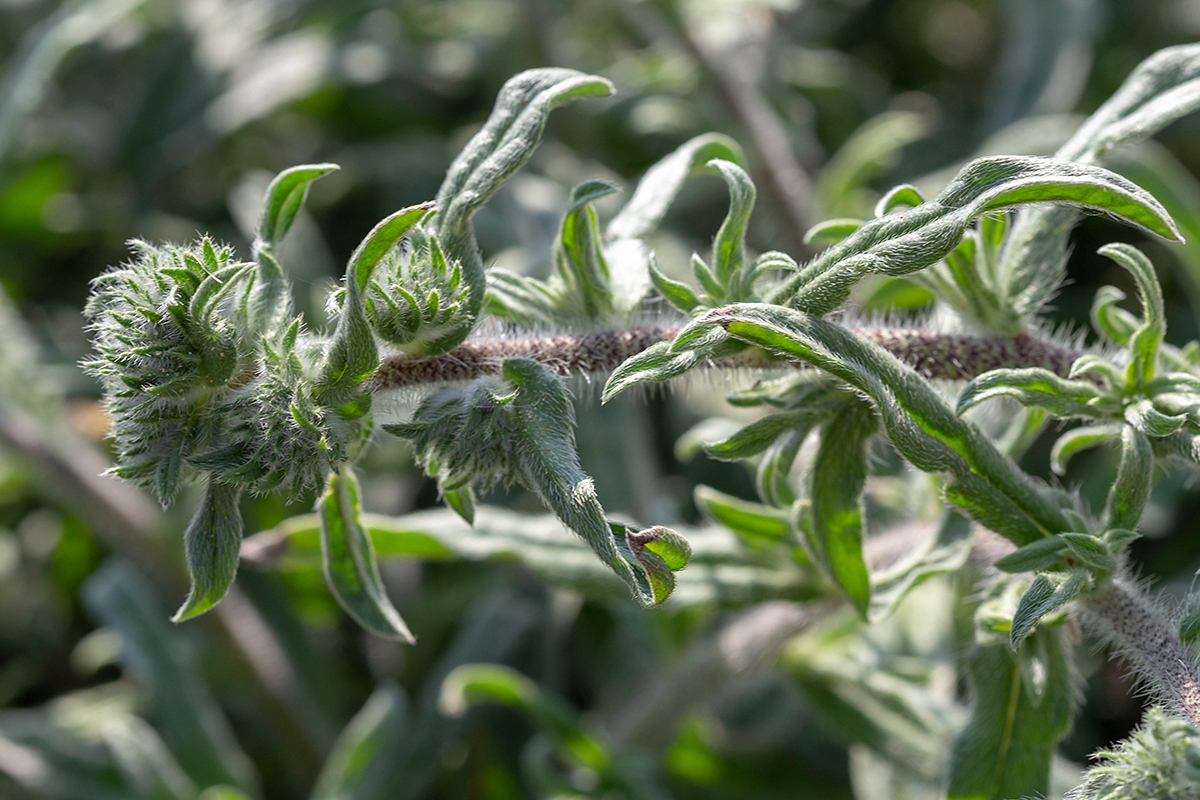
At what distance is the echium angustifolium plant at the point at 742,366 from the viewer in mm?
1553

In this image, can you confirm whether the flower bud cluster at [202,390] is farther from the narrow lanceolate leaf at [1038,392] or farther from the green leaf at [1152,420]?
the green leaf at [1152,420]

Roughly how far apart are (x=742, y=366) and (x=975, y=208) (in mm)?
450

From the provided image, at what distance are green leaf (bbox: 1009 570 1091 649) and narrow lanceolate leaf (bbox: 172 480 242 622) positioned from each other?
117 cm

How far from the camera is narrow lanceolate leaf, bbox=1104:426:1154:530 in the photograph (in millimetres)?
1709

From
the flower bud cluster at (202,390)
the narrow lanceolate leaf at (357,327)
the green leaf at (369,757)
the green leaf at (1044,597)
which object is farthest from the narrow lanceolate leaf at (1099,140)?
the green leaf at (369,757)

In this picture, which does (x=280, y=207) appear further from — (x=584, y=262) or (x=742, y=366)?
(x=742, y=366)

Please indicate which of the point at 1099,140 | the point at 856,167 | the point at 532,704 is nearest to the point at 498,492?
the point at 532,704

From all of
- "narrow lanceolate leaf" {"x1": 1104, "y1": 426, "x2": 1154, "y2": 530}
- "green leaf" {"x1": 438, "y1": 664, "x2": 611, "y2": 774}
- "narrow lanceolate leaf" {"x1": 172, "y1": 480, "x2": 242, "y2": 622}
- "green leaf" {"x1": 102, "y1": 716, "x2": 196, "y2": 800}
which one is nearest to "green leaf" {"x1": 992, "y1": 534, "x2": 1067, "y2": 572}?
"narrow lanceolate leaf" {"x1": 1104, "y1": 426, "x2": 1154, "y2": 530}

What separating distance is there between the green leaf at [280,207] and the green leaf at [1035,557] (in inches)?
50.0

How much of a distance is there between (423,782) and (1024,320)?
2.40m

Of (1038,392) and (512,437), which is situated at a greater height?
(512,437)

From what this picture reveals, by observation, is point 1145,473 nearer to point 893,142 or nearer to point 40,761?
point 893,142

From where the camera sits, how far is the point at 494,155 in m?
1.82

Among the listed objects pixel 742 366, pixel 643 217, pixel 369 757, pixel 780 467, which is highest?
pixel 643 217
